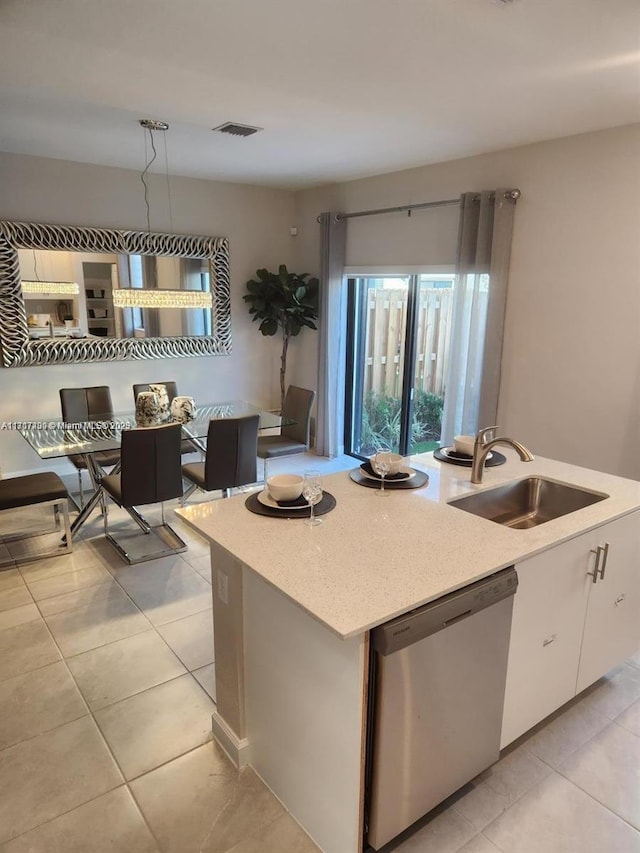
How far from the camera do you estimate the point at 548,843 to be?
70.7 inches

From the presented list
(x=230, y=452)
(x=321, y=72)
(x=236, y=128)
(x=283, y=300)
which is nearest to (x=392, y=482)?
(x=230, y=452)

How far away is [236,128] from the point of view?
3689 mm

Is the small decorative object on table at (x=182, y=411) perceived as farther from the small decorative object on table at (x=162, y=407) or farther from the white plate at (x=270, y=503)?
the white plate at (x=270, y=503)

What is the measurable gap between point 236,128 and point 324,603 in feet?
10.9

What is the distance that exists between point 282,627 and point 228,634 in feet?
1.20

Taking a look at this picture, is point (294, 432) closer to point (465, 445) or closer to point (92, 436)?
point (92, 436)

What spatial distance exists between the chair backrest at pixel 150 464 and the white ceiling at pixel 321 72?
1.89 m

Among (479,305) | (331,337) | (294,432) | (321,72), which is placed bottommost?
(294,432)

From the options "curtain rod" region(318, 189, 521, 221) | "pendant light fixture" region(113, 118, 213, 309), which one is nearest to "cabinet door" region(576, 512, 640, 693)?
"curtain rod" region(318, 189, 521, 221)

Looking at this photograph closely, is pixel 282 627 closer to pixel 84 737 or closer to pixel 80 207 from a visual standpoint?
pixel 84 737

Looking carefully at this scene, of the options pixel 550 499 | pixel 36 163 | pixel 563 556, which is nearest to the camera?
pixel 563 556

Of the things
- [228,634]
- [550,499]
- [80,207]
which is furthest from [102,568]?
[80,207]

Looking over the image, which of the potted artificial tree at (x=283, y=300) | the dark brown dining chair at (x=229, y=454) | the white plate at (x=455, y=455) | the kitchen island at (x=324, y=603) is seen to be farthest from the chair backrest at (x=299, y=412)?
the kitchen island at (x=324, y=603)

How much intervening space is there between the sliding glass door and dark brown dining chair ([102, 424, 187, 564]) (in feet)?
8.63
